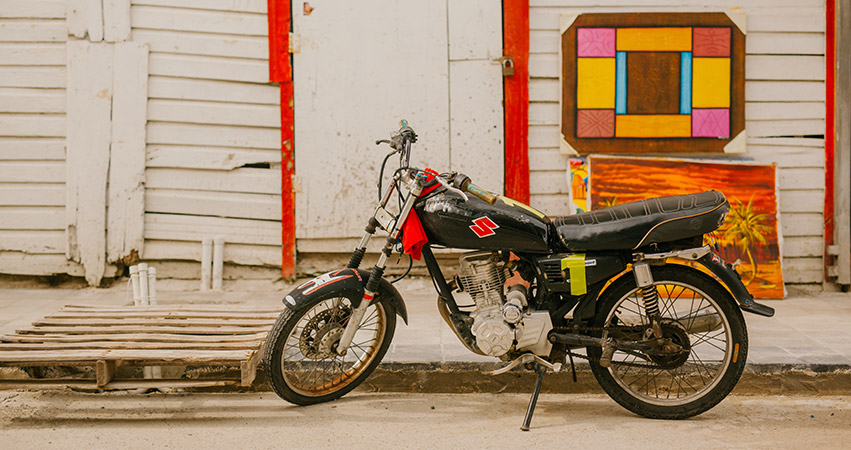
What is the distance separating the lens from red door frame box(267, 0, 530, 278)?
7.12 metres

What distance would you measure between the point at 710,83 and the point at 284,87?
11.8 feet

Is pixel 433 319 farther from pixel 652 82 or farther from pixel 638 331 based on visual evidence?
pixel 652 82

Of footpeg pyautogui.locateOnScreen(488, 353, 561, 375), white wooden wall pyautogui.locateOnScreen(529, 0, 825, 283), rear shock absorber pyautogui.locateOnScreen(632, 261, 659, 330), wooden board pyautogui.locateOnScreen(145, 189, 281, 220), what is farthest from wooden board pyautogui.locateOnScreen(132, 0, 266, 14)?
rear shock absorber pyautogui.locateOnScreen(632, 261, 659, 330)

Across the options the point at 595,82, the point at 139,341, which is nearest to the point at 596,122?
the point at 595,82

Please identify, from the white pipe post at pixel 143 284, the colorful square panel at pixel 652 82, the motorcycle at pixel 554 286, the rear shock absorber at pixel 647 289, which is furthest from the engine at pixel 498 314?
the colorful square panel at pixel 652 82

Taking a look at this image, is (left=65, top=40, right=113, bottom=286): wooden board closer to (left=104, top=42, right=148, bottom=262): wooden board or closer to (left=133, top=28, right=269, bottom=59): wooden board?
(left=104, top=42, right=148, bottom=262): wooden board

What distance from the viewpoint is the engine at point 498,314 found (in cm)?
439

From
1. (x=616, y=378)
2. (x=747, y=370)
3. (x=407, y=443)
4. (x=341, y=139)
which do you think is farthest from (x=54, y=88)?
(x=747, y=370)

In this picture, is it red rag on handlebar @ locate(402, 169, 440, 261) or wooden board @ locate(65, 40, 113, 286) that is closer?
red rag on handlebar @ locate(402, 169, 440, 261)

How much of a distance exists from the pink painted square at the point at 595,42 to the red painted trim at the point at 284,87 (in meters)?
2.46

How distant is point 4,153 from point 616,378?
5.61 m

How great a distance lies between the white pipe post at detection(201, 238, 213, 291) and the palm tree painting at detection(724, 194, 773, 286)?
4.37 metres

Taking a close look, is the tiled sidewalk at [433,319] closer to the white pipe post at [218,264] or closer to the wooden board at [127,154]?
the white pipe post at [218,264]

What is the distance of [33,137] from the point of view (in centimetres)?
727
